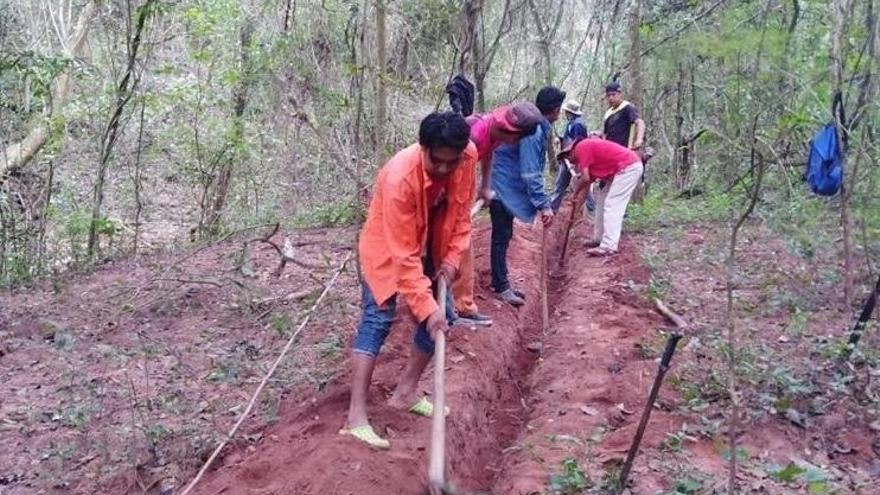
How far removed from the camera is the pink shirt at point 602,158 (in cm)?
980

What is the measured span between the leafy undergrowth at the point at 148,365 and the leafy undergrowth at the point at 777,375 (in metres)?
2.31

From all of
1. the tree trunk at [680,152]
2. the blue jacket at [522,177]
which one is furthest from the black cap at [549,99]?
the tree trunk at [680,152]

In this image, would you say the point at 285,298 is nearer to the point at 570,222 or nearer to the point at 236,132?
the point at 570,222

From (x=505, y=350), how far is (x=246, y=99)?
7.44m

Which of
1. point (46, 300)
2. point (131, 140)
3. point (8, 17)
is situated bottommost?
point (46, 300)

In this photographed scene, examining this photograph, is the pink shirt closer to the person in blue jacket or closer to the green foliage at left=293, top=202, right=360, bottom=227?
the person in blue jacket

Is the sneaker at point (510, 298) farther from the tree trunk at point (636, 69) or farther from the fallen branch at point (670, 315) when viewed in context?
the tree trunk at point (636, 69)

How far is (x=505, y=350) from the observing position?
22.9 ft

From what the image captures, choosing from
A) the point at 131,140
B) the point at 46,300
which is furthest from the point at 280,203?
the point at 46,300

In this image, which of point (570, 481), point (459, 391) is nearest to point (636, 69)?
point (459, 391)

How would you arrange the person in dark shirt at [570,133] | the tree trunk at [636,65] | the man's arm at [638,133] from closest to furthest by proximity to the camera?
the man's arm at [638,133], the person in dark shirt at [570,133], the tree trunk at [636,65]

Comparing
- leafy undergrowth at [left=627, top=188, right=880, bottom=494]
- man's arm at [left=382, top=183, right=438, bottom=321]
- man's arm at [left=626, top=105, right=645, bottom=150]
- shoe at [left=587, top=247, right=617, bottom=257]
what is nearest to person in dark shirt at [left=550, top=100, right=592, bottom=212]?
man's arm at [left=626, top=105, right=645, bottom=150]

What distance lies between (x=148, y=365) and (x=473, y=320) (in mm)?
2419

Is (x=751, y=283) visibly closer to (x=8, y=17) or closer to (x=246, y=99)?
(x=246, y=99)
